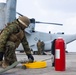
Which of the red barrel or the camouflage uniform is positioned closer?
the red barrel

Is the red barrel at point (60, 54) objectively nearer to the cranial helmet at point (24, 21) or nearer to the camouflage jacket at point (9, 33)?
the cranial helmet at point (24, 21)

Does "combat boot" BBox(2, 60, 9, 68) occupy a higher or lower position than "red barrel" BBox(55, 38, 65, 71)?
lower

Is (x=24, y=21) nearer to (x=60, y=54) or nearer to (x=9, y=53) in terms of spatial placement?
(x=9, y=53)

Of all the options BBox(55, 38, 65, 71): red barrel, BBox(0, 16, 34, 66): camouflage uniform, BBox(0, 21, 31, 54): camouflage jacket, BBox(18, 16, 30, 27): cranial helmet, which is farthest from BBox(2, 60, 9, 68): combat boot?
BBox(55, 38, 65, 71): red barrel

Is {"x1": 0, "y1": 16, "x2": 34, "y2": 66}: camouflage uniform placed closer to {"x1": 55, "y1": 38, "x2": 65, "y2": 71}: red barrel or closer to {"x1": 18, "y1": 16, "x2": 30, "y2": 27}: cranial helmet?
{"x1": 18, "y1": 16, "x2": 30, "y2": 27}: cranial helmet

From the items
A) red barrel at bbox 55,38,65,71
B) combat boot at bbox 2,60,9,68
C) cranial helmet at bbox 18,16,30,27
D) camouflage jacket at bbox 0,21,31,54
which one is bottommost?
combat boot at bbox 2,60,9,68

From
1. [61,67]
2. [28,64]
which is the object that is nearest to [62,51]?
[61,67]

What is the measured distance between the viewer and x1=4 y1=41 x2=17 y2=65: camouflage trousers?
7.73 metres

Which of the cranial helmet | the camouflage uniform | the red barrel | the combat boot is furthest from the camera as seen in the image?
the combat boot

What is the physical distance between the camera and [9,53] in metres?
7.88

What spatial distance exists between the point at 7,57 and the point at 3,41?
0.49 meters

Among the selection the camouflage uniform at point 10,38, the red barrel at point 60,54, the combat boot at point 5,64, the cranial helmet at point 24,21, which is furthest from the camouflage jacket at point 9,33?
the red barrel at point 60,54

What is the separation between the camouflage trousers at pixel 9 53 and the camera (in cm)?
773

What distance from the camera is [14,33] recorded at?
25.6 ft
